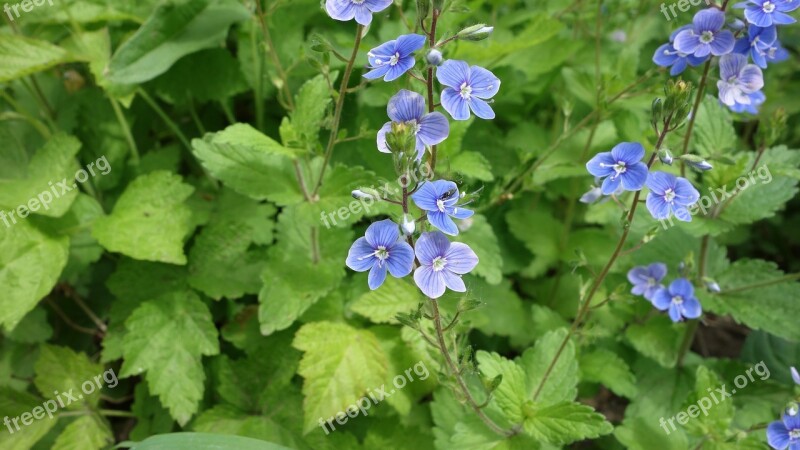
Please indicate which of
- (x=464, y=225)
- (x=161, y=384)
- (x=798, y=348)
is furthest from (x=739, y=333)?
(x=161, y=384)

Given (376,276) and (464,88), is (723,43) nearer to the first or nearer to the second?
(464,88)

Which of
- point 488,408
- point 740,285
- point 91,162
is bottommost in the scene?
point 740,285

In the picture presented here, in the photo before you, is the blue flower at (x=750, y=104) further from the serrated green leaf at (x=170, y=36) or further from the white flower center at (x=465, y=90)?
the serrated green leaf at (x=170, y=36)

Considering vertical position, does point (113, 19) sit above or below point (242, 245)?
above

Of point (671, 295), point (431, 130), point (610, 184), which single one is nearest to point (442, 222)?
point (431, 130)

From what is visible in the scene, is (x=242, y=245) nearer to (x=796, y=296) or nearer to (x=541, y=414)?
(x=541, y=414)
